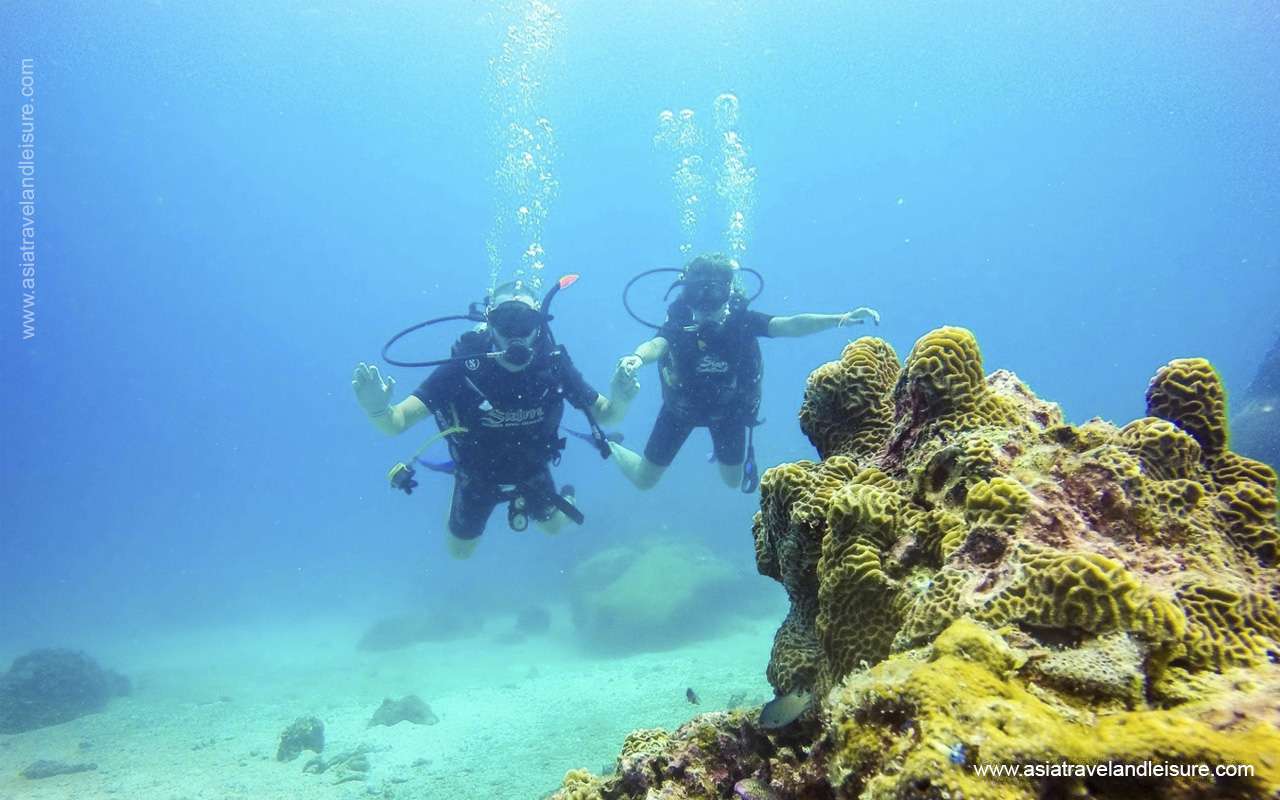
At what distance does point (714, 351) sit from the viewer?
11.2 metres

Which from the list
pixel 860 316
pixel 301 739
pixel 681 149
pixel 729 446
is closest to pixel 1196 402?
pixel 860 316

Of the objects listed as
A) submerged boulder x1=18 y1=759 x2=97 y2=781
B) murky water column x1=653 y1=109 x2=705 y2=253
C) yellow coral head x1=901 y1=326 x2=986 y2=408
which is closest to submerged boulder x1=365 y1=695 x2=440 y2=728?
submerged boulder x1=18 y1=759 x2=97 y2=781

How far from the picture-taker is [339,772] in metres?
10.2

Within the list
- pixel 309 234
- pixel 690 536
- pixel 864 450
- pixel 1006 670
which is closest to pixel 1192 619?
pixel 1006 670

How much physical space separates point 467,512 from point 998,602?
955 centimetres

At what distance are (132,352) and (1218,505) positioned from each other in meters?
199

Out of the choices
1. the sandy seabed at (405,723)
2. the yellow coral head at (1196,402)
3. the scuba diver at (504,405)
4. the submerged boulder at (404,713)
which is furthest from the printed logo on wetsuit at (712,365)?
the submerged boulder at (404,713)

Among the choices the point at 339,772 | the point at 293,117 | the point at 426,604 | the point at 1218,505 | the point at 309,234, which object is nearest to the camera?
the point at 1218,505

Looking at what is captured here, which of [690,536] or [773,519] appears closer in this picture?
[773,519]

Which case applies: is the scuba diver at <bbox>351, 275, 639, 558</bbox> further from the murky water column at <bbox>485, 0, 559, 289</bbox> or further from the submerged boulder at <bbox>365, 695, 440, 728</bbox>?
the murky water column at <bbox>485, 0, 559, 289</bbox>

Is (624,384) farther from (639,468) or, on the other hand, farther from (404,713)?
(404,713)

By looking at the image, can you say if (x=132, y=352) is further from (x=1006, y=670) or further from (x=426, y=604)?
(x=1006, y=670)

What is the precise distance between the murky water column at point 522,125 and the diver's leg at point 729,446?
12.1 meters

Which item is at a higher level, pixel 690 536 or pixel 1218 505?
pixel 690 536
